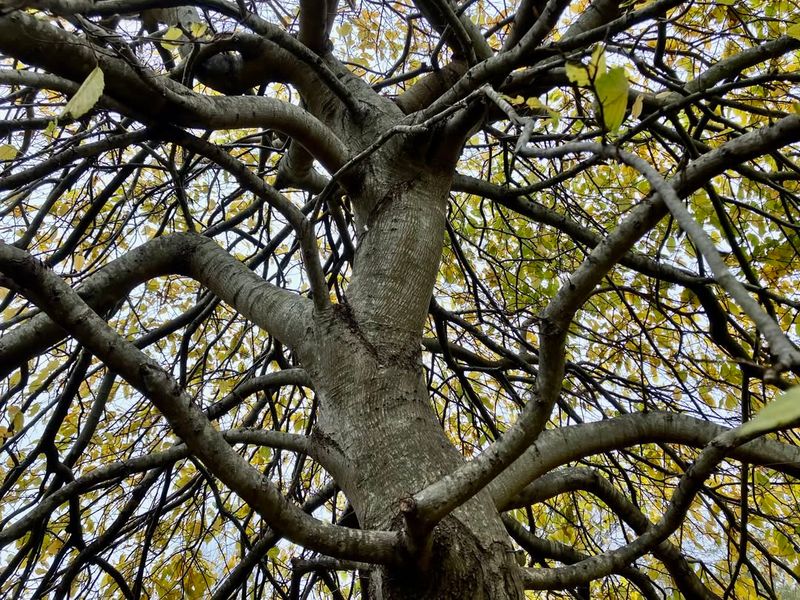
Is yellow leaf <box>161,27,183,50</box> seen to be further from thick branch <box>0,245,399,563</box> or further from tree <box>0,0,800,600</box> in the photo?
thick branch <box>0,245,399,563</box>

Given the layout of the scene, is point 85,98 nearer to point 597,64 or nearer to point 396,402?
point 597,64

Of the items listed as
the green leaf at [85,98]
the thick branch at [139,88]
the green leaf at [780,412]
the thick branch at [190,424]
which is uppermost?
the thick branch at [139,88]

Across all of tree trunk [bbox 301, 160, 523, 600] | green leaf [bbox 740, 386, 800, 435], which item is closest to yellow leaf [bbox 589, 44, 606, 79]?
green leaf [bbox 740, 386, 800, 435]

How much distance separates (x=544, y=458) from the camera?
1897 mm

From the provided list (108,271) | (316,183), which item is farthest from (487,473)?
(316,183)

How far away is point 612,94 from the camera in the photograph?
0.80 metres

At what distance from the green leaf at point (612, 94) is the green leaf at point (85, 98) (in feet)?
2.90

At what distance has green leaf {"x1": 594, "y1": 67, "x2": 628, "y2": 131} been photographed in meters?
0.79

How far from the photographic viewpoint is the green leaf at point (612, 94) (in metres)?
0.79

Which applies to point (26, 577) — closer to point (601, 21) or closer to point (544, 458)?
point (544, 458)

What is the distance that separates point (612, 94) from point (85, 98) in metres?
0.94

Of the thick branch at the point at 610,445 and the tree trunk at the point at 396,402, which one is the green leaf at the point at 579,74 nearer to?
the tree trunk at the point at 396,402

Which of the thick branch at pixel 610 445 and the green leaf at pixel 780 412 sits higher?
the thick branch at pixel 610 445

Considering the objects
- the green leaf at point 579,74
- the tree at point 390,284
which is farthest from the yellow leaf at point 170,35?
the green leaf at point 579,74
